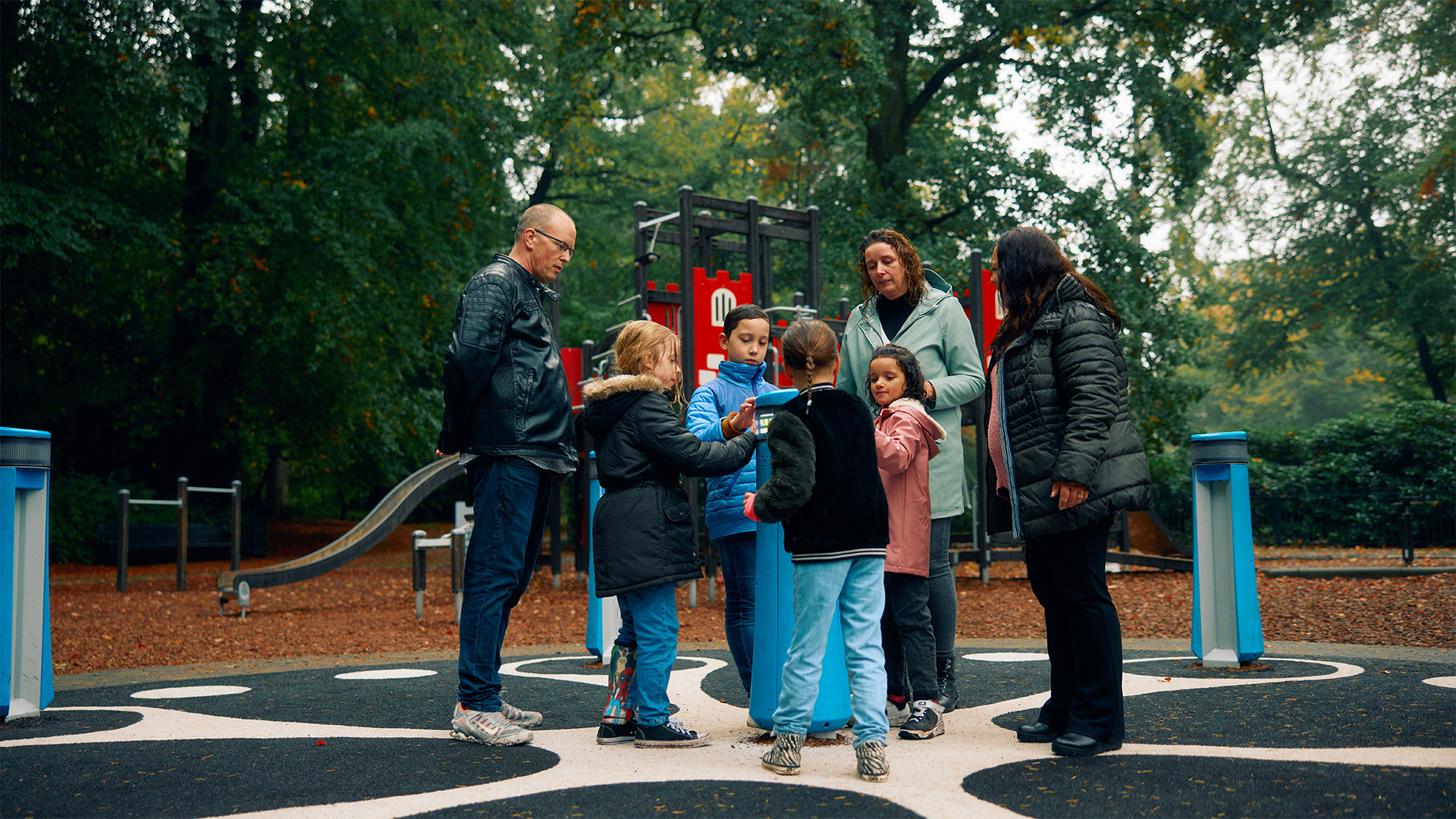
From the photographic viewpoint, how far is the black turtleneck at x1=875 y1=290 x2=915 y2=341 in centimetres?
441

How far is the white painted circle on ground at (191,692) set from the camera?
544 cm

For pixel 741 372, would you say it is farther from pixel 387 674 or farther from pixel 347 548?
pixel 347 548

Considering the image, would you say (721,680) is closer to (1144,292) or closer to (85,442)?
(1144,292)

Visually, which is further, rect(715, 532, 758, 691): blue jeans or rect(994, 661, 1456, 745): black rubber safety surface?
rect(715, 532, 758, 691): blue jeans

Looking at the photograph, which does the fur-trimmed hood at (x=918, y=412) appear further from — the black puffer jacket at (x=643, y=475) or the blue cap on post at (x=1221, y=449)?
the blue cap on post at (x=1221, y=449)

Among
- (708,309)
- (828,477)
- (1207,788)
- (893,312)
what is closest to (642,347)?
(828,477)

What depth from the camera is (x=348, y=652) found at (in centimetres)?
742

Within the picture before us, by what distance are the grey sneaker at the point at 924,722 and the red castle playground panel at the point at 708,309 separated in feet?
19.9

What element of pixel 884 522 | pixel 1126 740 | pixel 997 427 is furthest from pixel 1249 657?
pixel 884 522

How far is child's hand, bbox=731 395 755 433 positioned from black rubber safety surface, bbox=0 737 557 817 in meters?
1.28

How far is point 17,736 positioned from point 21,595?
666mm

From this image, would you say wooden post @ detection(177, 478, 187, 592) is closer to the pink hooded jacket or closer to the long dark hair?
the pink hooded jacket

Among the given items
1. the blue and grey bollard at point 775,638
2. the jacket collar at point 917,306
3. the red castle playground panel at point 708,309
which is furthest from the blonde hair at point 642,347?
the red castle playground panel at point 708,309

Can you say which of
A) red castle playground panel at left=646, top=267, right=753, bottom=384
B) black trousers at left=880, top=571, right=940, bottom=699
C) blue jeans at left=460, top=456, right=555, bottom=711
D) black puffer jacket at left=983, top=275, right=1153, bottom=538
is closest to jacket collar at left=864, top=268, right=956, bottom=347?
black puffer jacket at left=983, top=275, right=1153, bottom=538
